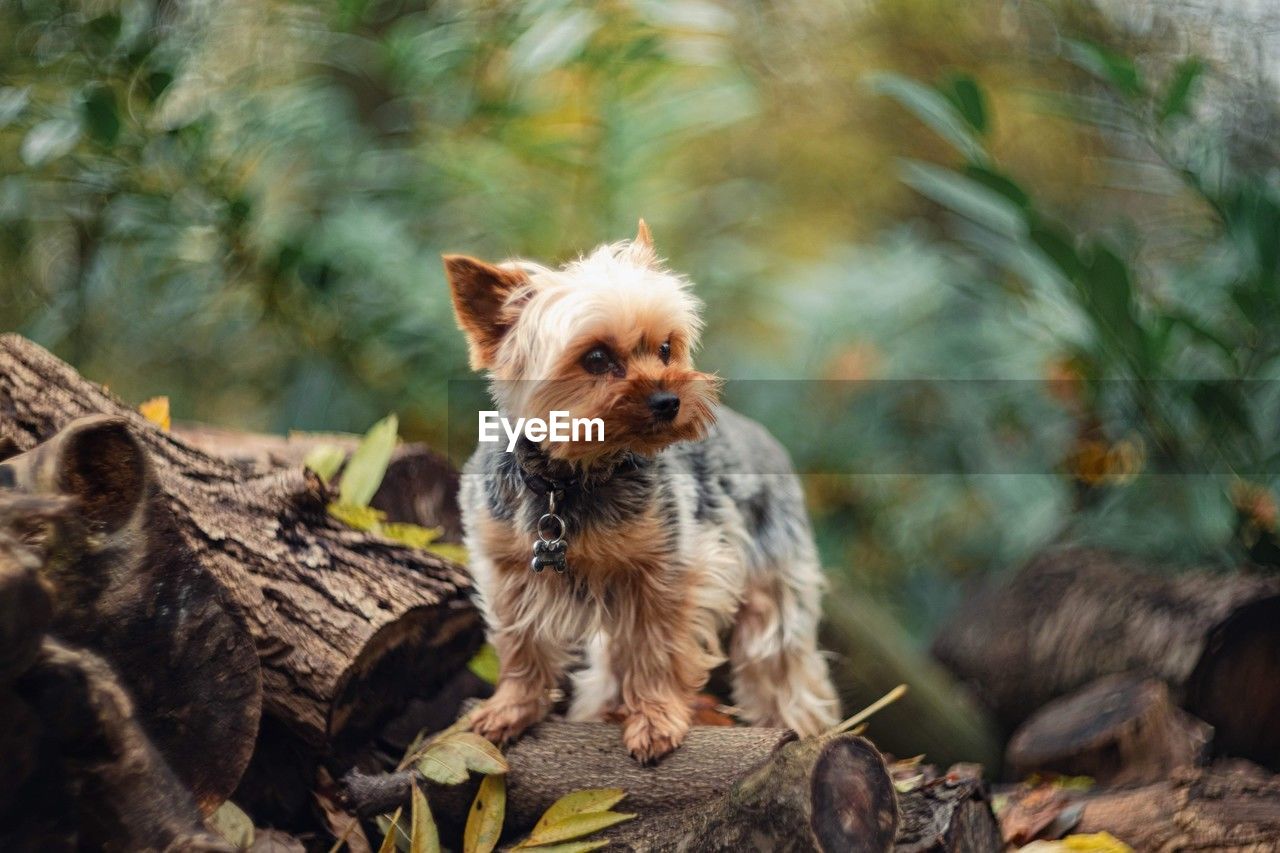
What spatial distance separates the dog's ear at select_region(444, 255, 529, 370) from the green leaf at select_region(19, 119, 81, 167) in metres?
2.85

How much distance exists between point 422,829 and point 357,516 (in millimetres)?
1243

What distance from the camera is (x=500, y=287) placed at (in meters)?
2.74

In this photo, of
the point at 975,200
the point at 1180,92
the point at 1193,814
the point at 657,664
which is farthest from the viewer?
the point at 975,200

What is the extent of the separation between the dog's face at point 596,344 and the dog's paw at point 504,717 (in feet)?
2.56

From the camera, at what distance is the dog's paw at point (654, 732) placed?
113 inches

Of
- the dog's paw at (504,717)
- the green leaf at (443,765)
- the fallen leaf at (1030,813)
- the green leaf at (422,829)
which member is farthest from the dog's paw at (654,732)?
A: the fallen leaf at (1030,813)

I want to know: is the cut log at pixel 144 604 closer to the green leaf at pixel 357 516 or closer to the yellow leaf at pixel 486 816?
the yellow leaf at pixel 486 816

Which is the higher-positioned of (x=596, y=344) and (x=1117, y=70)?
(x=1117, y=70)

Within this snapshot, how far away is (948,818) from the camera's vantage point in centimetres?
282

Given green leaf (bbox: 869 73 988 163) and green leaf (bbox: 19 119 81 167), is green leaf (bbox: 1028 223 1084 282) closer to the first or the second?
green leaf (bbox: 869 73 988 163)

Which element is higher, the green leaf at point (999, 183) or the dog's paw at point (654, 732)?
the green leaf at point (999, 183)

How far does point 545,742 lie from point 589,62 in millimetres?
3493

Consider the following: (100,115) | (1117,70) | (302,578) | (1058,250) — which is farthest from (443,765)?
(1117,70)

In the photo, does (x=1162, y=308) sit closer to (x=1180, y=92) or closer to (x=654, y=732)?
(x=1180, y=92)
